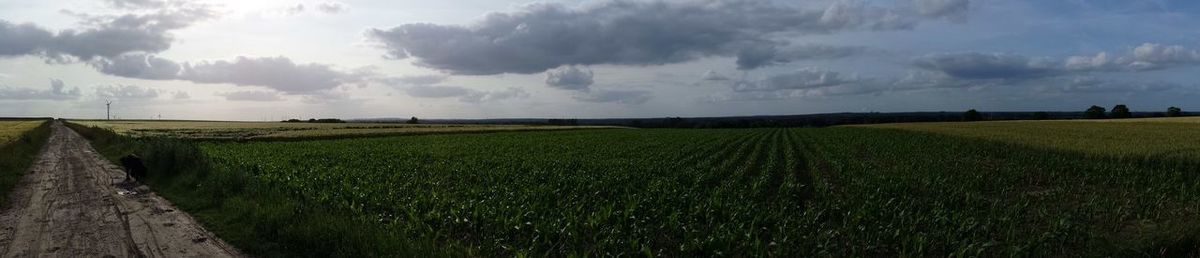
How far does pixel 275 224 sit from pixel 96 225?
12.4ft

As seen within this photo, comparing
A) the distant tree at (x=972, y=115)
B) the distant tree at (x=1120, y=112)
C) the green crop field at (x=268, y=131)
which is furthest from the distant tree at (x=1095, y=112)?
the green crop field at (x=268, y=131)

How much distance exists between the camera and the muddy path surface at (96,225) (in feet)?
30.1

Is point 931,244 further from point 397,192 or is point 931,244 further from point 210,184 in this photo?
point 210,184

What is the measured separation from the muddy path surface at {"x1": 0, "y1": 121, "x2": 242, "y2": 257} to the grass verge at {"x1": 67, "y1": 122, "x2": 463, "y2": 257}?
0.36 m

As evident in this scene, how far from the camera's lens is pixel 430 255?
314 inches

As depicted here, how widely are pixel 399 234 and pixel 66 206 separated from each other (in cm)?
917

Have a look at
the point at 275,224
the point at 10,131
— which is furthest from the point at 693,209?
the point at 10,131

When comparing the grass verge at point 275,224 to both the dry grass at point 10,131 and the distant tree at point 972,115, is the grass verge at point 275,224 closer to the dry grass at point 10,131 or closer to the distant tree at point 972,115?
the dry grass at point 10,131

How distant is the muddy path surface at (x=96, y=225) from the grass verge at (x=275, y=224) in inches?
14.2

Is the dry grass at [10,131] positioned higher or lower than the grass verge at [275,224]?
higher

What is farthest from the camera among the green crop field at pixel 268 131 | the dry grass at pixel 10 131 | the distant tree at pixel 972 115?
the distant tree at pixel 972 115

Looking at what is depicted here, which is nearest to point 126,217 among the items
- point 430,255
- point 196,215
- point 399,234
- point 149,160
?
point 196,215

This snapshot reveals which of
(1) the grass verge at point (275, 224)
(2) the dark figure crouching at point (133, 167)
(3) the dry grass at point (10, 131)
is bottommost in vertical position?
(1) the grass verge at point (275, 224)

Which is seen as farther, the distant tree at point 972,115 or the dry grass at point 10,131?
the distant tree at point 972,115
